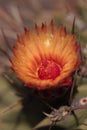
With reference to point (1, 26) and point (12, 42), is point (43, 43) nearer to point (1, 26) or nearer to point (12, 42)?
point (12, 42)

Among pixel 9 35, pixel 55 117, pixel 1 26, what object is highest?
pixel 1 26

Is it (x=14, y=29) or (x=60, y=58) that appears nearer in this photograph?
(x=60, y=58)

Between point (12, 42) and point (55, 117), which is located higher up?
point (12, 42)

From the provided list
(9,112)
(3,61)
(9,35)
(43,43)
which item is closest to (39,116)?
(9,112)

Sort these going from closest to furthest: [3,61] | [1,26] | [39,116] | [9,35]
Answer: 1. [39,116]
2. [3,61]
3. [9,35]
4. [1,26]
